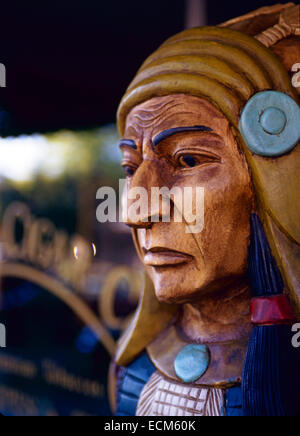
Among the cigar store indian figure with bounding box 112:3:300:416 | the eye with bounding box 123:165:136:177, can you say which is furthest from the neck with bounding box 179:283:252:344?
the eye with bounding box 123:165:136:177

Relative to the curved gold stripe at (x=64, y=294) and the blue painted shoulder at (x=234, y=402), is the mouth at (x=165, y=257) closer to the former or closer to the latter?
the blue painted shoulder at (x=234, y=402)

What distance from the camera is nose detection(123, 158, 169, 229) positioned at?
103cm

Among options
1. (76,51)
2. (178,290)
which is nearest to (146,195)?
(178,290)

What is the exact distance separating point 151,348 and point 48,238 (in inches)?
70.7

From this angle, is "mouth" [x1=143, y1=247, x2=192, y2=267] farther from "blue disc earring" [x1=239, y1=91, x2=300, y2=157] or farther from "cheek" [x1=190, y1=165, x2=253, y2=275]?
"blue disc earring" [x1=239, y1=91, x2=300, y2=157]

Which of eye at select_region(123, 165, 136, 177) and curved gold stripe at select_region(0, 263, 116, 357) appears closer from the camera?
eye at select_region(123, 165, 136, 177)

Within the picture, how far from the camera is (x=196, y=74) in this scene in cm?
104

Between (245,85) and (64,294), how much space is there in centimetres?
200

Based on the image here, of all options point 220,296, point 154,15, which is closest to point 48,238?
point 154,15

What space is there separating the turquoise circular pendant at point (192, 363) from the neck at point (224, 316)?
0.04 m

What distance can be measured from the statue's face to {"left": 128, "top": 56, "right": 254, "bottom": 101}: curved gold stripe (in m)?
0.06

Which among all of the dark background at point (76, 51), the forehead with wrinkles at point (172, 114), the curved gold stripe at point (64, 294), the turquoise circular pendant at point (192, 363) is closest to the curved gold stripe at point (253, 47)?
the forehead with wrinkles at point (172, 114)

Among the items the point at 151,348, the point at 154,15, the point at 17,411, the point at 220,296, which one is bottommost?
the point at 17,411

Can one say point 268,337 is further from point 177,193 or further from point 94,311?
point 94,311
